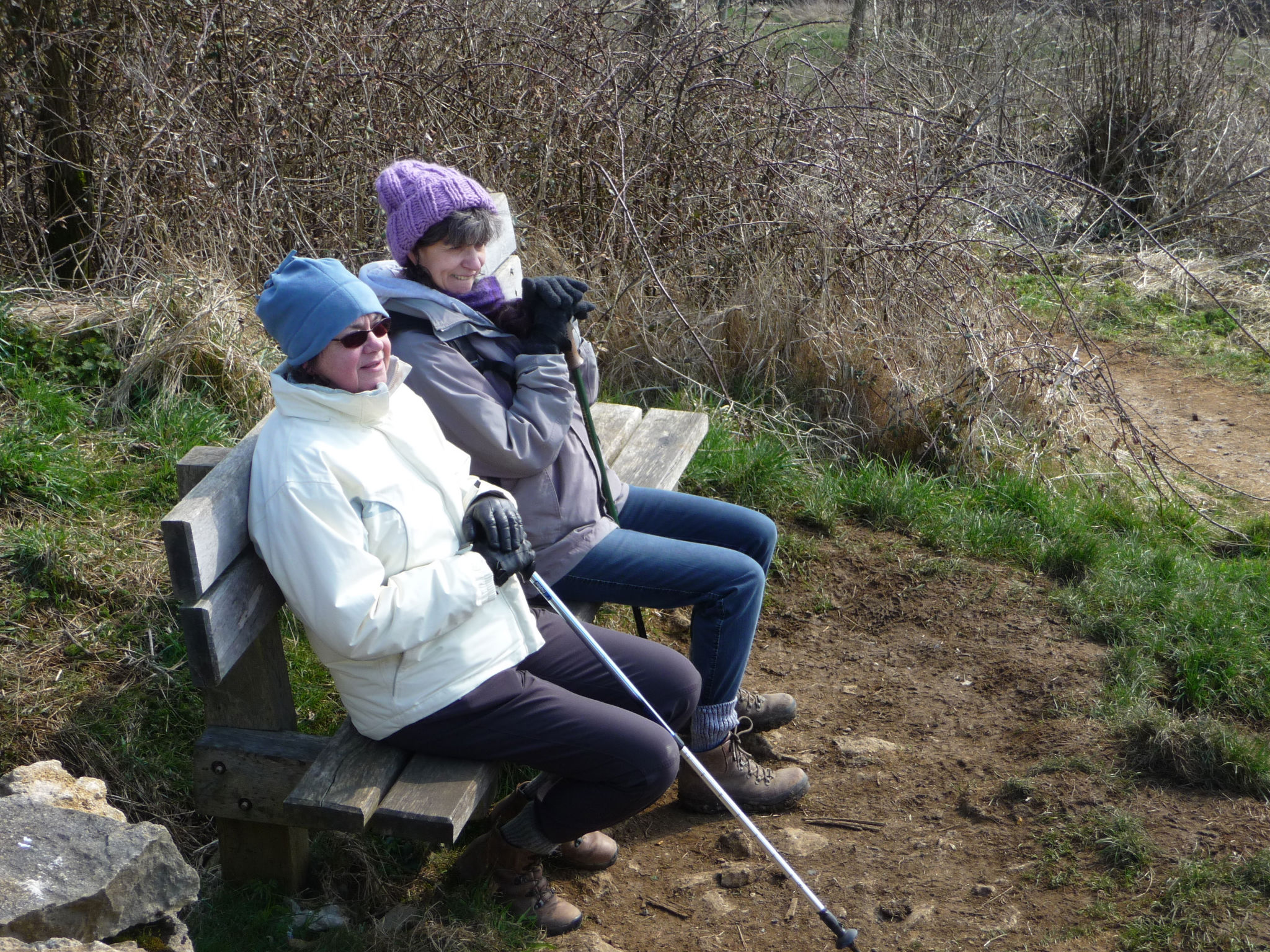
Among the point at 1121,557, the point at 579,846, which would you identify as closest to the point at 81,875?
the point at 579,846

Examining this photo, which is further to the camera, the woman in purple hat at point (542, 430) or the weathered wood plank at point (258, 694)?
the woman in purple hat at point (542, 430)

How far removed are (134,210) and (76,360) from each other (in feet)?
2.88

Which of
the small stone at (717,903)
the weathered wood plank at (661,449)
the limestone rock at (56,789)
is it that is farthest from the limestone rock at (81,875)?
the weathered wood plank at (661,449)

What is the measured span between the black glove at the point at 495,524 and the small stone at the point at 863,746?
56.2 inches

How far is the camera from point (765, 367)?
538 centimetres

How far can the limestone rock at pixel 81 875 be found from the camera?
6.61 ft

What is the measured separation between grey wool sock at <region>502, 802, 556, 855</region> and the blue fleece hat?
3.78ft

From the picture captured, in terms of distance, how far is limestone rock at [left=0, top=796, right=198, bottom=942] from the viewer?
2.02 metres

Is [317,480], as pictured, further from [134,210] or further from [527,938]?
[134,210]

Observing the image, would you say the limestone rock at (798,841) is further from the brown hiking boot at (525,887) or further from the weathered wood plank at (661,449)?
the weathered wood plank at (661,449)

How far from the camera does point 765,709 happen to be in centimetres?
355

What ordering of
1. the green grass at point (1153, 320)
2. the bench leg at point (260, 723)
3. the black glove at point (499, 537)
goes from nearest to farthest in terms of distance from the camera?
1. the black glove at point (499, 537)
2. the bench leg at point (260, 723)
3. the green grass at point (1153, 320)

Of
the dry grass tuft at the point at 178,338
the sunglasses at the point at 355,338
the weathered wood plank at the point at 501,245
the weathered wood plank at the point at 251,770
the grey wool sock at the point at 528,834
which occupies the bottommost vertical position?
the grey wool sock at the point at 528,834

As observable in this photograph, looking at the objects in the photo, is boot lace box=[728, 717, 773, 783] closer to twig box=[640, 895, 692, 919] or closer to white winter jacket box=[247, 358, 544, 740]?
twig box=[640, 895, 692, 919]
